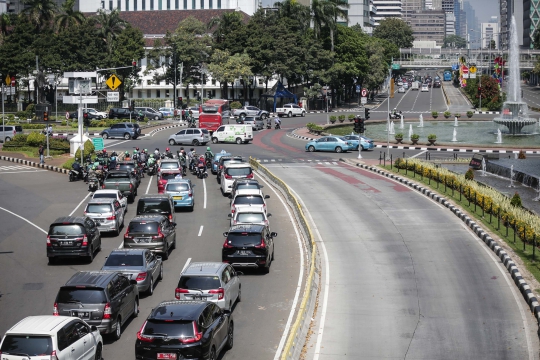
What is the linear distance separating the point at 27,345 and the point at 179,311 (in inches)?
130

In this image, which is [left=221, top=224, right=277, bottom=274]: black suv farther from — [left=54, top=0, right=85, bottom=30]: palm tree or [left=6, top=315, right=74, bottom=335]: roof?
[left=54, top=0, right=85, bottom=30]: palm tree

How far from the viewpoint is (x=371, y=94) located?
143125mm

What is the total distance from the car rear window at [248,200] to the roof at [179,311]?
1622 centimetres

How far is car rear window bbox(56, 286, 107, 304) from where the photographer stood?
1856cm

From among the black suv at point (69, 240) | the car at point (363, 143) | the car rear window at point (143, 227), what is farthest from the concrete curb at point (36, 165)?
the black suv at point (69, 240)

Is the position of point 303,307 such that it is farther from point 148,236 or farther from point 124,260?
point 148,236

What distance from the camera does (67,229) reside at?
87.7ft

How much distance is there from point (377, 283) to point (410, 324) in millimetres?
4171

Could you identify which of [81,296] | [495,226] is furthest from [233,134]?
[81,296]

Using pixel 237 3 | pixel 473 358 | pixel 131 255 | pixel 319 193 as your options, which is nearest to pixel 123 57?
pixel 237 3

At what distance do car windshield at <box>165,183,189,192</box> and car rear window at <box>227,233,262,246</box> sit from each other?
37.8 feet

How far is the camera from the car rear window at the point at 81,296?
18562mm

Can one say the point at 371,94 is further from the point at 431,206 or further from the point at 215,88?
the point at 431,206

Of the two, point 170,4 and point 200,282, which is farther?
point 170,4
